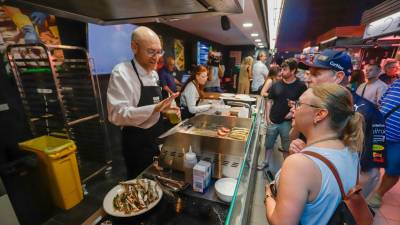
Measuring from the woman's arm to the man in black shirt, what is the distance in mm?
1964

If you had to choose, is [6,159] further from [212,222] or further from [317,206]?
[317,206]

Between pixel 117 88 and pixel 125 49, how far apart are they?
238cm

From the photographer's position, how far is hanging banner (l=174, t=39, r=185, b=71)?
5637 millimetres

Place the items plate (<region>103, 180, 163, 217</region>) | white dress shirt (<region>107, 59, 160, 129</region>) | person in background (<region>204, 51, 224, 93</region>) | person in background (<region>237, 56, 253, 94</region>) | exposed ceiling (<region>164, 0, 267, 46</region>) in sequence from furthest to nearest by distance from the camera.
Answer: person in background (<region>237, 56, 253, 94</region>) < person in background (<region>204, 51, 224, 93</region>) < exposed ceiling (<region>164, 0, 267, 46</region>) < white dress shirt (<region>107, 59, 160, 129</region>) < plate (<region>103, 180, 163, 217</region>)

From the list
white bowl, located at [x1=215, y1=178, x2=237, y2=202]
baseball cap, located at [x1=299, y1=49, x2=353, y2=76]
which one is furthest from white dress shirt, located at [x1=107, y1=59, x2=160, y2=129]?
baseball cap, located at [x1=299, y1=49, x2=353, y2=76]

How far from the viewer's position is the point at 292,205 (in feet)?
2.47

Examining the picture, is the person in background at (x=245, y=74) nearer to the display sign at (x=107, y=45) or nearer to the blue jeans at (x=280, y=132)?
the blue jeans at (x=280, y=132)

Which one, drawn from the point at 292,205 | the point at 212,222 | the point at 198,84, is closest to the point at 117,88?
the point at 212,222

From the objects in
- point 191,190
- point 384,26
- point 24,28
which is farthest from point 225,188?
point 384,26

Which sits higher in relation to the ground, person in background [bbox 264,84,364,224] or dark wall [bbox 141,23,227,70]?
dark wall [bbox 141,23,227,70]

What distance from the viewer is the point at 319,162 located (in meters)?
0.77

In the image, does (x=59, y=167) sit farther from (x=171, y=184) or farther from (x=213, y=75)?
(x=213, y=75)

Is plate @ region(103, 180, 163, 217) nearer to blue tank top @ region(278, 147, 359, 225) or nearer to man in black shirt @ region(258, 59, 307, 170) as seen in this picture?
blue tank top @ region(278, 147, 359, 225)

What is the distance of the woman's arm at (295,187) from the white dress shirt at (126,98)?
100 cm
